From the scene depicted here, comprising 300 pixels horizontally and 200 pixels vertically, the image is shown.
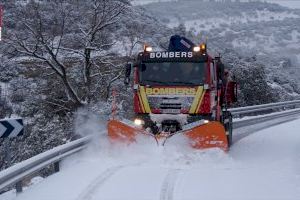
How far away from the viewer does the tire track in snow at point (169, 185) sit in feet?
27.3

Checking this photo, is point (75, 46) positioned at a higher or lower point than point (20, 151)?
higher

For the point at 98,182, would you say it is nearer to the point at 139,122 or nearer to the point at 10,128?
the point at 10,128

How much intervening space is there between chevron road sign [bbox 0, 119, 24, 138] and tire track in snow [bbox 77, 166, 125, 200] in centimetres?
156

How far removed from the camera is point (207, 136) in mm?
11688

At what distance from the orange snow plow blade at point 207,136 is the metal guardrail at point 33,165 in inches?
93.7

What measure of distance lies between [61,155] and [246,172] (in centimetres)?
354

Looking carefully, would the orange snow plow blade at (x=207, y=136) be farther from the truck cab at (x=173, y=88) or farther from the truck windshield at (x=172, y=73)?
the truck windshield at (x=172, y=73)

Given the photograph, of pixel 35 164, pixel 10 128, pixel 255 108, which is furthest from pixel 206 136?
pixel 255 108

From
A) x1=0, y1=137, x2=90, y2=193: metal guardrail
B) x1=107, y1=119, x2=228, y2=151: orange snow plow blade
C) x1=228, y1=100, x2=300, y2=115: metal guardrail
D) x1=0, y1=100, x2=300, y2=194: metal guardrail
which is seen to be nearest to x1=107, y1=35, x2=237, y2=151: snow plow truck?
x1=107, y1=119, x2=228, y2=151: orange snow plow blade

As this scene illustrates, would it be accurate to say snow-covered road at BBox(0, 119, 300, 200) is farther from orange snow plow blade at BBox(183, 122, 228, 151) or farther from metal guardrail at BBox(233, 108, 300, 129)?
metal guardrail at BBox(233, 108, 300, 129)

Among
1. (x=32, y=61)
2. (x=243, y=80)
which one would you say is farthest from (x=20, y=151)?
(x=243, y=80)

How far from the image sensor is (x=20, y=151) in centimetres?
1762

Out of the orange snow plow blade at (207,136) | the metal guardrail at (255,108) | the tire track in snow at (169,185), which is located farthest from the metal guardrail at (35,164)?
the metal guardrail at (255,108)

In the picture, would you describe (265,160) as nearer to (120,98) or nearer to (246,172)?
(246,172)
